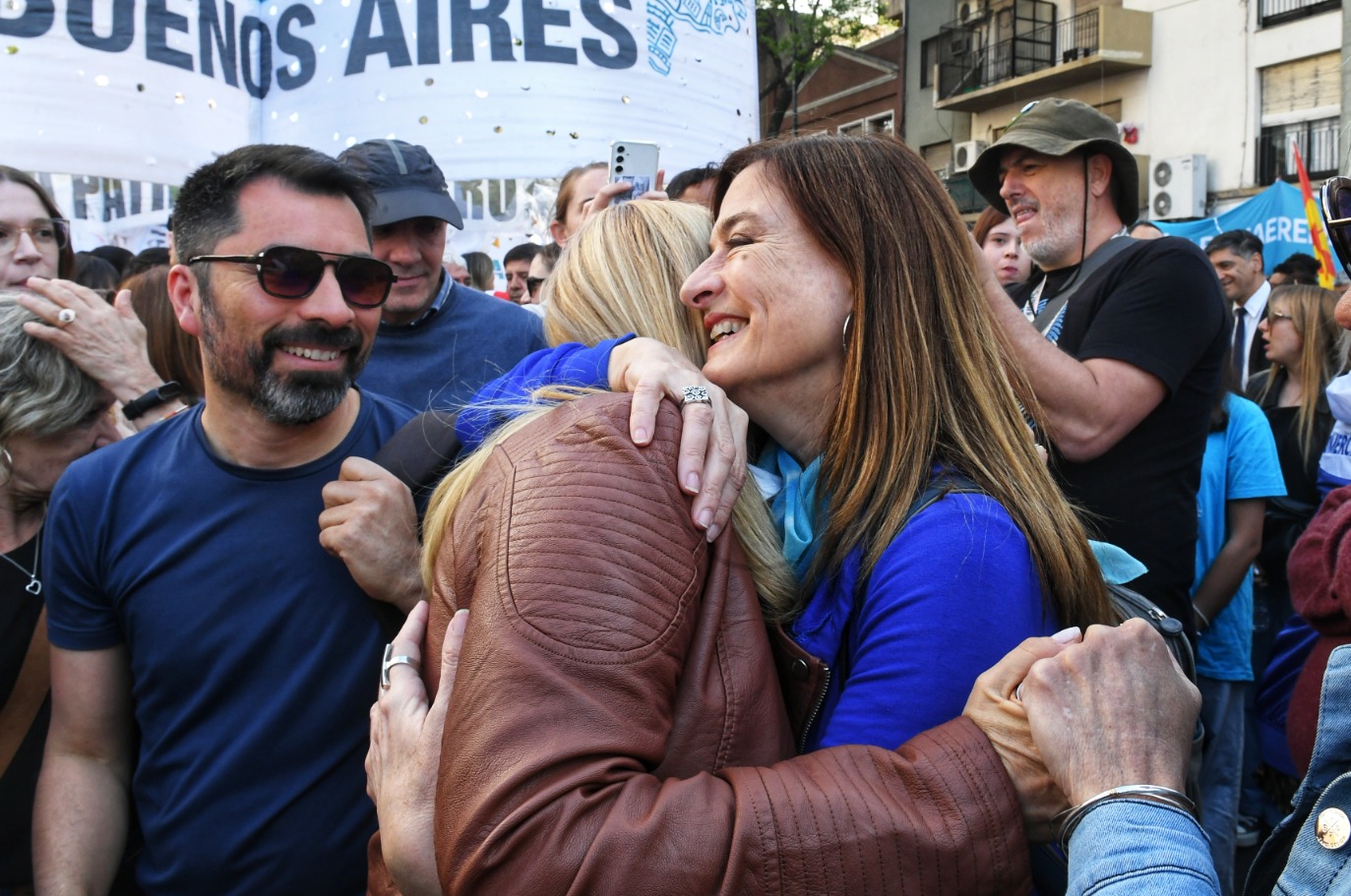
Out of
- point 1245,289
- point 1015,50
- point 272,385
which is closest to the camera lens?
point 272,385

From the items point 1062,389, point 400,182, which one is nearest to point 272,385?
point 400,182

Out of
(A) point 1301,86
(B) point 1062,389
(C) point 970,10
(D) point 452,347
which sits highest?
(C) point 970,10

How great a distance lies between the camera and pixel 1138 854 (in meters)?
1.15

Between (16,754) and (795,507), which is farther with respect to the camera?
(16,754)

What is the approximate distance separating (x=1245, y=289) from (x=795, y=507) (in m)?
7.42

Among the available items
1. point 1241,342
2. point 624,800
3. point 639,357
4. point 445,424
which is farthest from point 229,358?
point 1241,342

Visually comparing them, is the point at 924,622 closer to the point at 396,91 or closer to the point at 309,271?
the point at 309,271

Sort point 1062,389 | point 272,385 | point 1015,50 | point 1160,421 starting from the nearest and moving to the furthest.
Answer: point 272,385 < point 1062,389 < point 1160,421 < point 1015,50

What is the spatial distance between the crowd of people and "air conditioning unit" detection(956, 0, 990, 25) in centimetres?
2635

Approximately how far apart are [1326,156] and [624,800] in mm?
21197

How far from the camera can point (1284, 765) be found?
2.83 meters

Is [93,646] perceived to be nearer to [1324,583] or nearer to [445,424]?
[445,424]

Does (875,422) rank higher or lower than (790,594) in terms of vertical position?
higher

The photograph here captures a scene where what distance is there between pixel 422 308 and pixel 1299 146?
20.1 metres
